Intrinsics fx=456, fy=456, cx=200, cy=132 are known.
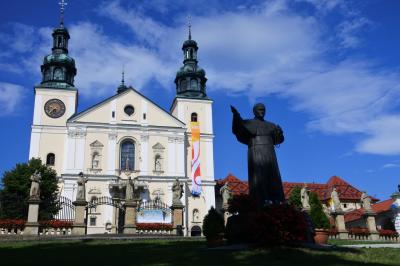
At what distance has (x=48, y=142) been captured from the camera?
44.4m

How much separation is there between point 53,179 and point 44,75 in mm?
12987

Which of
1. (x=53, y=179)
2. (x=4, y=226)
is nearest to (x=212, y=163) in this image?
(x=53, y=179)

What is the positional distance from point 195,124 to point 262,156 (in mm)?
37802

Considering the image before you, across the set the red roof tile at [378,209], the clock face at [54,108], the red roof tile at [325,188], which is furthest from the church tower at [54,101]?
the red roof tile at [378,209]

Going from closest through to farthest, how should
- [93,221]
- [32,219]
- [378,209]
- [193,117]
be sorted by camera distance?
[32,219]
[378,209]
[93,221]
[193,117]

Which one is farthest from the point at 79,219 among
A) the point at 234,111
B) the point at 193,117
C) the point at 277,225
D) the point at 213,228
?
the point at 193,117

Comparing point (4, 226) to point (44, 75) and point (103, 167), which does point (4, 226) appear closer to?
point (103, 167)

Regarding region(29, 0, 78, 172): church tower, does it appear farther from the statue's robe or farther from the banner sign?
the statue's robe

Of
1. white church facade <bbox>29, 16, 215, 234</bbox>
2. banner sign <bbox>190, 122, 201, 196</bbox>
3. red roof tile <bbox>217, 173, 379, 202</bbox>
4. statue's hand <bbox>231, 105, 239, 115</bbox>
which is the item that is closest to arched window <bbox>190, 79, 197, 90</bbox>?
white church facade <bbox>29, 16, 215, 234</bbox>

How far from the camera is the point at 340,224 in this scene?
85.3ft

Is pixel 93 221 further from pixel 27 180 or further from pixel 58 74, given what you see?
pixel 58 74

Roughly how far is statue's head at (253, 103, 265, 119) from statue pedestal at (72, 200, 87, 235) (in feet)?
39.8

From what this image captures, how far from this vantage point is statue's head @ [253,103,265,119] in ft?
39.1

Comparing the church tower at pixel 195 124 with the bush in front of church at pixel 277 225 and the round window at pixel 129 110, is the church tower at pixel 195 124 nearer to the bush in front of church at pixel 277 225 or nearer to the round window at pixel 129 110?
the round window at pixel 129 110
